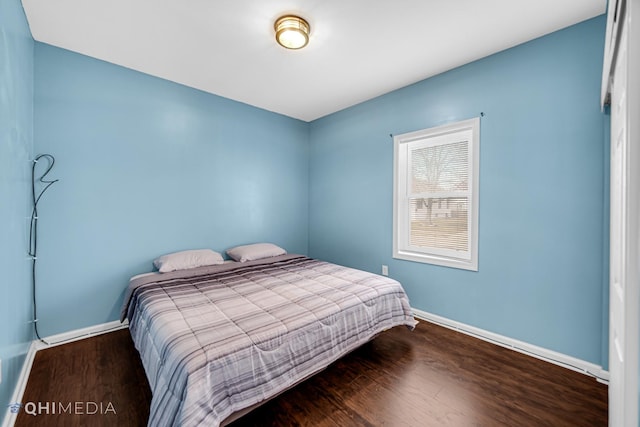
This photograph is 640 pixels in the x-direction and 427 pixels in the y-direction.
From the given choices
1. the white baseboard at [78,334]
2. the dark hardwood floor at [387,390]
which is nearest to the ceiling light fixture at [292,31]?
the dark hardwood floor at [387,390]

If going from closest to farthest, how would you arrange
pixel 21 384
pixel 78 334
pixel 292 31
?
pixel 21 384 < pixel 292 31 < pixel 78 334

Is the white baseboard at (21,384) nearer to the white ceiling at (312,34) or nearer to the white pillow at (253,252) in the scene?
the white pillow at (253,252)

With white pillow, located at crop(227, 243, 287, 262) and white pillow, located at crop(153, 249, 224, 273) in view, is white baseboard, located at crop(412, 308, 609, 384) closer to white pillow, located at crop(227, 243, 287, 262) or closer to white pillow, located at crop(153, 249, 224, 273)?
white pillow, located at crop(227, 243, 287, 262)

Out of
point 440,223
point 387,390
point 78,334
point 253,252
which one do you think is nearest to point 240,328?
point 387,390

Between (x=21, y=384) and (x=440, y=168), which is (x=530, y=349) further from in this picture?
(x=21, y=384)

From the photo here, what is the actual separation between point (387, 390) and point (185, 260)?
7.45 ft

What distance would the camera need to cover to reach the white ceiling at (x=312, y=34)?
1861mm

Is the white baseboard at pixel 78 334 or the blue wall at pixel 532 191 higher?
the blue wall at pixel 532 191

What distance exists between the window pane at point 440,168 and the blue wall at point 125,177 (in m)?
2.12

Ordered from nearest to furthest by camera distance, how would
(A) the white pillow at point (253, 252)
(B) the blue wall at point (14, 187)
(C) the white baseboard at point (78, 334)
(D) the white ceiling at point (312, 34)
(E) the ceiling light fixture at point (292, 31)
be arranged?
(B) the blue wall at point (14, 187) → (D) the white ceiling at point (312, 34) → (E) the ceiling light fixture at point (292, 31) → (C) the white baseboard at point (78, 334) → (A) the white pillow at point (253, 252)

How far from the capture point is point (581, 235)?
6.49 ft

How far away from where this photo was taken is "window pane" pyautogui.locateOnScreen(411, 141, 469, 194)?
8.89 ft

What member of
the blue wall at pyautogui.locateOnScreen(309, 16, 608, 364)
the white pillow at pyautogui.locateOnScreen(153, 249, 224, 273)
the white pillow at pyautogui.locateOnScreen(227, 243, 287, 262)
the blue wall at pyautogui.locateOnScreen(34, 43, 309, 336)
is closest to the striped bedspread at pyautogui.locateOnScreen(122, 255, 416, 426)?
the white pillow at pyautogui.locateOnScreen(153, 249, 224, 273)

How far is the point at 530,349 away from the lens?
220cm
